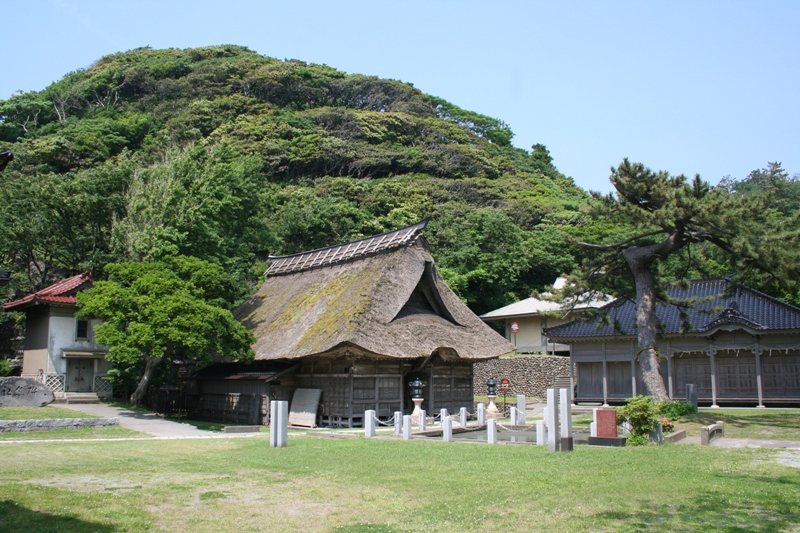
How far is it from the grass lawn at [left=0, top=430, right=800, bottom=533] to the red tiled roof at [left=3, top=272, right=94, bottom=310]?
1742 cm

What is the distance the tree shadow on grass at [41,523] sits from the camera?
24.2 ft

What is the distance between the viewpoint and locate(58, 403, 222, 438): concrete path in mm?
20734

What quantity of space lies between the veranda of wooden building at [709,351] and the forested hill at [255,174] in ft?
46.6

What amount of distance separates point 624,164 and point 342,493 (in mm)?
15989

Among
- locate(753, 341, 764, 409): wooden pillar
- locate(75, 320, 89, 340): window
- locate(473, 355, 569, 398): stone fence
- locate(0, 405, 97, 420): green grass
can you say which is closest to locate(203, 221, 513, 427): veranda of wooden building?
locate(0, 405, 97, 420): green grass

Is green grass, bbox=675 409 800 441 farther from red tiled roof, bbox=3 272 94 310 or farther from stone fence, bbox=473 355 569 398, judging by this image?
red tiled roof, bbox=3 272 94 310

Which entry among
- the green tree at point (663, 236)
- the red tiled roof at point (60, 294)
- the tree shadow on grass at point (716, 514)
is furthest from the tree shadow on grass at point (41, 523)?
the red tiled roof at point (60, 294)

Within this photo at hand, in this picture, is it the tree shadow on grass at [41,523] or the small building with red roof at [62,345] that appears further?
the small building with red roof at [62,345]

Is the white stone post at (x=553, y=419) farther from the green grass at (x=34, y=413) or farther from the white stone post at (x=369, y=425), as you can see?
the green grass at (x=34, y=413)

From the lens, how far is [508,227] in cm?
5059

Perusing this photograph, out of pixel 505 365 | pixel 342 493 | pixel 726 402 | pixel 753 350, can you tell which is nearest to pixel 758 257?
pixel 753 350

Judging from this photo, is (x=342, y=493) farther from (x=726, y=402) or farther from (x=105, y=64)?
(x=105, y=64)

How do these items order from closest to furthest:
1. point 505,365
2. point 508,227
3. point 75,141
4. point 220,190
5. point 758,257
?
point 758,257, point 220,190, point 505,365, point 508,227, point 75,141

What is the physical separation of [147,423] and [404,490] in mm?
16593
